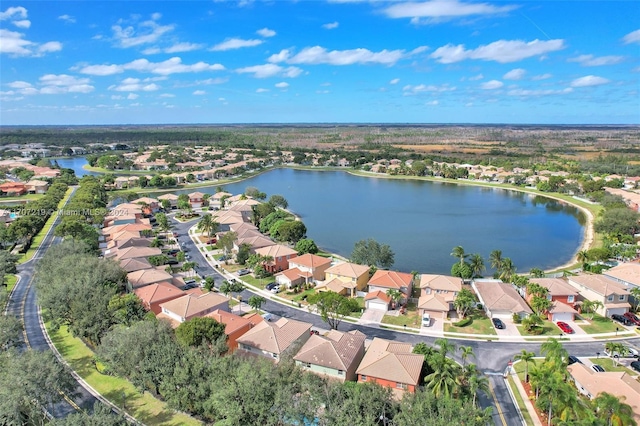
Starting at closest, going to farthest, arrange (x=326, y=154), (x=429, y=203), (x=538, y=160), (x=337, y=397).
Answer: (x=337, y=397) → (x=429, y=203) → (x=538, y=160) → (x=326, y=154)

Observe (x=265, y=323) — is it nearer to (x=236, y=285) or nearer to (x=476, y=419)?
(x=236, y=285)

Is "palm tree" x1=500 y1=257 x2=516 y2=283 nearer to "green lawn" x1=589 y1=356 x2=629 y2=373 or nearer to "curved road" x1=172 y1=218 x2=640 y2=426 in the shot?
"curved road" x1=172 y1=218 x2=640 y2=426

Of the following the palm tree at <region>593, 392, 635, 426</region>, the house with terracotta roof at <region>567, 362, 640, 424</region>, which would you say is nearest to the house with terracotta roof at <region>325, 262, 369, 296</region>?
the house with terracotta roof at <region>567, 362, 640, 424</region>

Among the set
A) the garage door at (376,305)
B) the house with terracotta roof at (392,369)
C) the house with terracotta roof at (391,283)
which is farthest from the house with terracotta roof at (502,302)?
the house with terracotta roof at (392,369)

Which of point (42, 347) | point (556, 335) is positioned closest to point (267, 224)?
point (42, 347)

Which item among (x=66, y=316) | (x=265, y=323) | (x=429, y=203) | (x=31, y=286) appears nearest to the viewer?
(x=265, y=323)

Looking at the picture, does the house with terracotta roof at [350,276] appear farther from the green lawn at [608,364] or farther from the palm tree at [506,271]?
the green lawn at [608,364]
